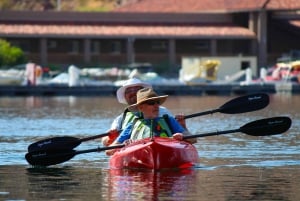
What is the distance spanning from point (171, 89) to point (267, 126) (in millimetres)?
44696

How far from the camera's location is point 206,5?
101 m

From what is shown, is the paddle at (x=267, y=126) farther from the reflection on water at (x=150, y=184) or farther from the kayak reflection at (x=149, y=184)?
the kayak reflection at (x=149, y=184)

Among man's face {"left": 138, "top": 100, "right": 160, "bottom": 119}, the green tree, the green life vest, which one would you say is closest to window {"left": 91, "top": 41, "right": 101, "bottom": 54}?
the green tree

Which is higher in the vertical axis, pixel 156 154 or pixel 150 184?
pixel 156 154

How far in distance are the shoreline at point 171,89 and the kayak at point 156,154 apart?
1738 inches

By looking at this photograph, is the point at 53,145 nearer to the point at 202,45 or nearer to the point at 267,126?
the point at 267,126

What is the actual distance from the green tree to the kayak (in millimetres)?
63161

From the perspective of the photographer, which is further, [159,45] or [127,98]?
[159,45]

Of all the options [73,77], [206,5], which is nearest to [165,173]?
[73,77]

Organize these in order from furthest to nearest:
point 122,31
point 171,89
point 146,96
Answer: point 122,31
point 171,89
point 146,96

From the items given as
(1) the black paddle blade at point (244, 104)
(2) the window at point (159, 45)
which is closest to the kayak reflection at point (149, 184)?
(1) the black paddle blade at point (244, 104)

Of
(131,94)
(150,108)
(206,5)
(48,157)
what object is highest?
(206,5)

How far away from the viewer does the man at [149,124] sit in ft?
71.6

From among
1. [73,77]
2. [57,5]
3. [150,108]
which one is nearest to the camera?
[150,108]
